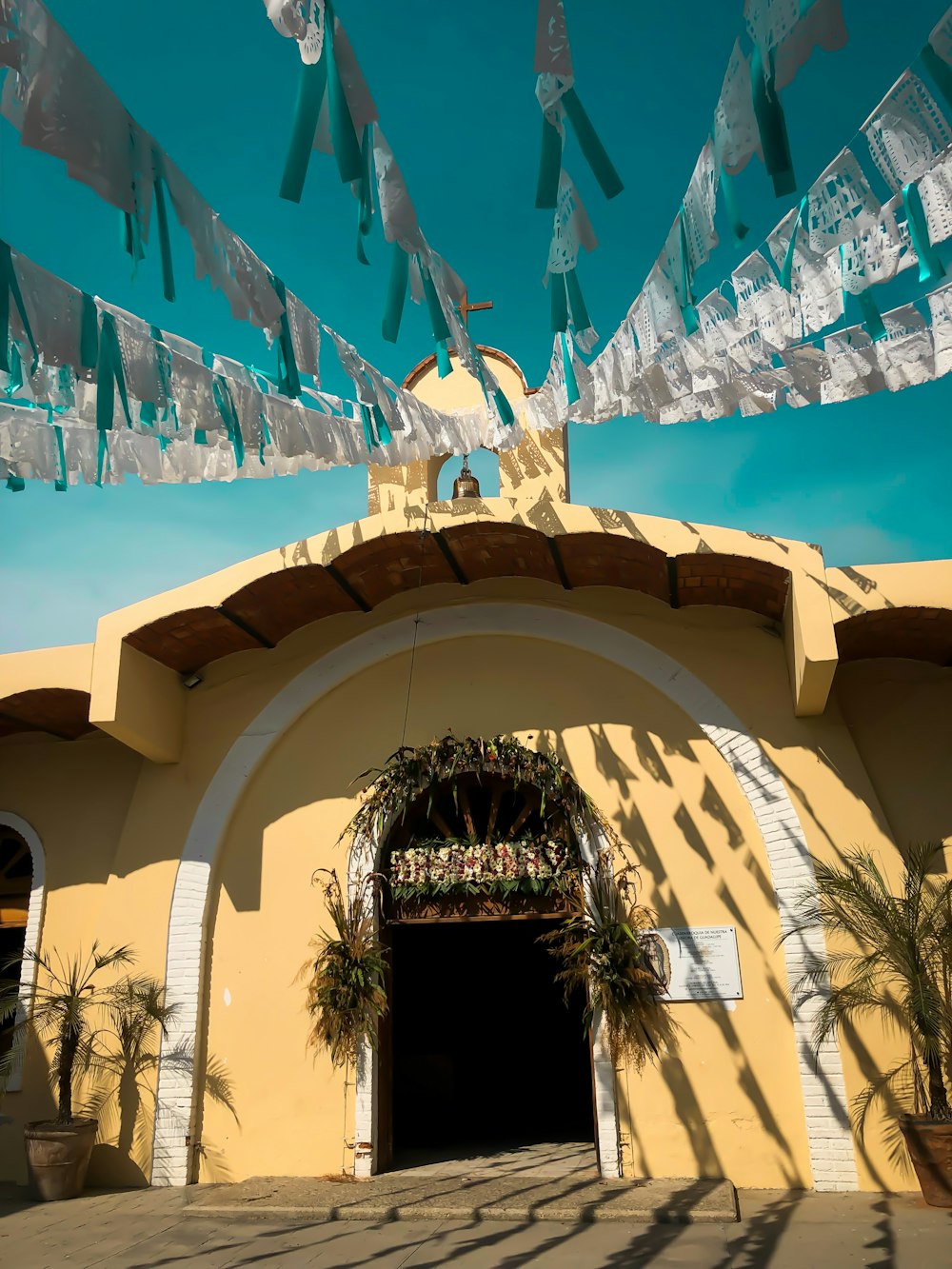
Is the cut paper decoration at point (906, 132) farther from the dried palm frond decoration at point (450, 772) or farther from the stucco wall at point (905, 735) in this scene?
the dried palm frond decoration at point (450, 772)

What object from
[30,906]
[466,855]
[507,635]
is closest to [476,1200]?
[466,855]

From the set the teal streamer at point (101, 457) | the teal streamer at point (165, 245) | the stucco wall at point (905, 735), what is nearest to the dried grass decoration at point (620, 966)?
the stucco wall at point (905, 735)

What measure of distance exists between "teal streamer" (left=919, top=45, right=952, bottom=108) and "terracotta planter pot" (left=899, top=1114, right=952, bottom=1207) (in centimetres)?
611

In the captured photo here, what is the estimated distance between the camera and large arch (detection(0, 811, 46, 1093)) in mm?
9039

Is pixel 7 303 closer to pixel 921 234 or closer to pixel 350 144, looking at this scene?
pixel 350 144

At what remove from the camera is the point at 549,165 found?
3.27 m

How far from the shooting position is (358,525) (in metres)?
8.53

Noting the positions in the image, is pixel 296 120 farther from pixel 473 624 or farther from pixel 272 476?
pixel 473 624

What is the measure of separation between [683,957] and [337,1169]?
3209mm

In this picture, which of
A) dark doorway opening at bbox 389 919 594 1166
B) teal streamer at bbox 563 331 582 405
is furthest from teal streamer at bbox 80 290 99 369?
dark doorway opening at bbox 389 919 594 1166

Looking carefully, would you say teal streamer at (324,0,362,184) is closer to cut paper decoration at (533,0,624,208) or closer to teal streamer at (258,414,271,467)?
cut paper decoration at (533,0,624,208)

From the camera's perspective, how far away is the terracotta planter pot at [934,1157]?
6.48 meters

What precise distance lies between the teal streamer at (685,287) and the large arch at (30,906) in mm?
8068

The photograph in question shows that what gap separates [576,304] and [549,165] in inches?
28.3
